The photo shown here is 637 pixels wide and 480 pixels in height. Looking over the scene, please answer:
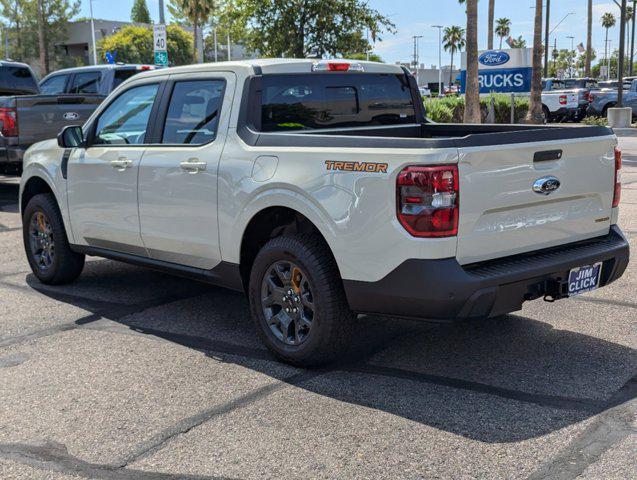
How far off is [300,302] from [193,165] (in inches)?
49.9

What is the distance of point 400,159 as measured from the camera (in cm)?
412

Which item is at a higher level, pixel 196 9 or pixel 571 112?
pixel 196 9

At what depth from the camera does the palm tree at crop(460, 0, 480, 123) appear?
21344 mm

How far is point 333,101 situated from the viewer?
565 cm

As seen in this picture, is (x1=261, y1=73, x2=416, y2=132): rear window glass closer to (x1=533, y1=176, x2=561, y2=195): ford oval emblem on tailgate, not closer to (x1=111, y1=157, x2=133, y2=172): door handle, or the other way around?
(x1=111, y1=157, x2=133, y2=172): door handle

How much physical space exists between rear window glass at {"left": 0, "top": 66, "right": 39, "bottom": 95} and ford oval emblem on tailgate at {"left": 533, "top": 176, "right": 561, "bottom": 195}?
13.1m

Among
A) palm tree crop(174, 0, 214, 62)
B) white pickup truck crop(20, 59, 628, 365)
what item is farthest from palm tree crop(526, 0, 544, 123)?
palm tree crop(174, 0, 214, 62)

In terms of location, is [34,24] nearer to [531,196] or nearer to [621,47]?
[621,47]

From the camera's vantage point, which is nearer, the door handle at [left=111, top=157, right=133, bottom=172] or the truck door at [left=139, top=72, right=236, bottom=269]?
the truck door at [left=139, top=72, right=236, bottom=269]

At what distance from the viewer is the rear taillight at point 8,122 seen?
11875 millimetres

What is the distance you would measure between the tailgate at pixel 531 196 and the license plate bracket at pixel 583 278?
0.19m

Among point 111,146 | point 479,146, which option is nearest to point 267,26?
point 111,146

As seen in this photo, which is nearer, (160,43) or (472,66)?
(160,43)

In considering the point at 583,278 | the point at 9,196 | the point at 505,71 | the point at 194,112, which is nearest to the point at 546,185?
the point at 583,278
